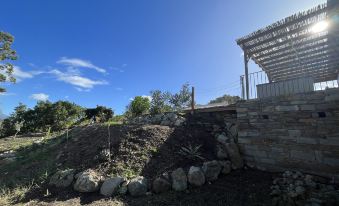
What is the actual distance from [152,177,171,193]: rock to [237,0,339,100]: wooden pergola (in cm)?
382

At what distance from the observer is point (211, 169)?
17.5ft

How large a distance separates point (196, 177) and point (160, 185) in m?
0.86

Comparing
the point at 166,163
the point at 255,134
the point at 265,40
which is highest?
the point at 265,40

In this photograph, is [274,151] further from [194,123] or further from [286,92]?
[194,123]

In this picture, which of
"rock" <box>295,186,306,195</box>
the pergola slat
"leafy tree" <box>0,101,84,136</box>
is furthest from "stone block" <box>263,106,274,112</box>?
"leafy tree" <box>0,101,84,136</box>

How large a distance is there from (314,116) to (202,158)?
283cm

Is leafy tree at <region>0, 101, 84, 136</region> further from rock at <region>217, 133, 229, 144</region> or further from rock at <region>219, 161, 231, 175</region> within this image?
rock at <region>219, 161, 231, 175</region>

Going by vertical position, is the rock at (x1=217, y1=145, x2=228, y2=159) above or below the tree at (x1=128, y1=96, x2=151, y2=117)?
below

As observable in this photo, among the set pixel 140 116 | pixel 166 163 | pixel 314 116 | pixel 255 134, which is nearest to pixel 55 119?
pixel 140 116

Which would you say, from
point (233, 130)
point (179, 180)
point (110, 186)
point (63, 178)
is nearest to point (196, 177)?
point (179, 180)

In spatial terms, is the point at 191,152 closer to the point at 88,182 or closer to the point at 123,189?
the point at 123,189

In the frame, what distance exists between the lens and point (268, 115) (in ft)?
18.9

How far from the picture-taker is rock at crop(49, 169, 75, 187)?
5.32m

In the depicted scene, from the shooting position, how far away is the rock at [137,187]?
4.79m
